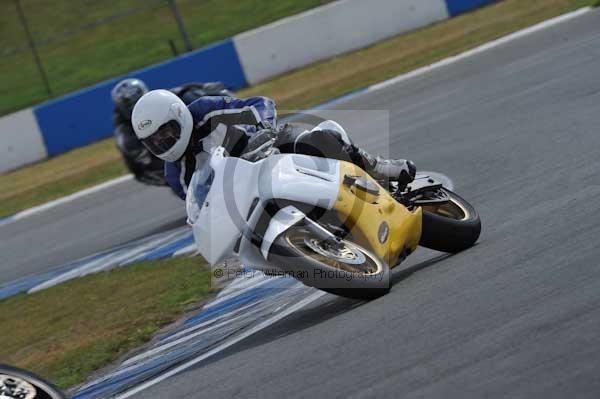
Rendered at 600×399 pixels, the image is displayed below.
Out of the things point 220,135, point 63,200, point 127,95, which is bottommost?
point 63,200

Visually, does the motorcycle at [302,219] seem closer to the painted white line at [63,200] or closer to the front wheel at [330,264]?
the front wheel at [330,264]

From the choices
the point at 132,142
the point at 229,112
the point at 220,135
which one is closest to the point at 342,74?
the point at 132,142

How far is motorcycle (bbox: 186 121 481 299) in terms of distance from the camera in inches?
226

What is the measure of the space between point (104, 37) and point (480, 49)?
886cm

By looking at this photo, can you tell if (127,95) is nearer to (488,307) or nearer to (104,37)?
(488,307)

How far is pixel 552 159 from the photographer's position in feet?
27.9

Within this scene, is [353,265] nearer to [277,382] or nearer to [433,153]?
[277,382]

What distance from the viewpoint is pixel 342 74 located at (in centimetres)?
1834

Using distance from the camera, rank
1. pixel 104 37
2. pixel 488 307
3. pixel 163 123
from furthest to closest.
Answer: pixel 104 37, pixel 163 123, pixel 488 307

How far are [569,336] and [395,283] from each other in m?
2.09

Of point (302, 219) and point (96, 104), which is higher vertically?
point (302, 219)

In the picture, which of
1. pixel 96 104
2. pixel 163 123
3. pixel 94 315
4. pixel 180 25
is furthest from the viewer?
pixel 180 25

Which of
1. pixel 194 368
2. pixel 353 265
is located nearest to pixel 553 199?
pixel 353 265

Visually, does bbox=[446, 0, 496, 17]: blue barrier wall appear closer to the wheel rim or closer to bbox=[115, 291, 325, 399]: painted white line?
bbox=[115, 291, 325, 399]: painted white line
